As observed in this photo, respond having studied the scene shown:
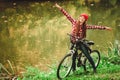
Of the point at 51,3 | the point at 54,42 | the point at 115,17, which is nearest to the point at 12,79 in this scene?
the point at 54,42

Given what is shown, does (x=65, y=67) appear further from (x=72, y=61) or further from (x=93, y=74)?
(x=93, y=74)

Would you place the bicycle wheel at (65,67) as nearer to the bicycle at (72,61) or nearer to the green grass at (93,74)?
the bicycle at (72,61)

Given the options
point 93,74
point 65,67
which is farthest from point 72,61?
point 93,74

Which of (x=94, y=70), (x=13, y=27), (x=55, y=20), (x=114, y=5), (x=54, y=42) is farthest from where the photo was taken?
(x=114, y=5)

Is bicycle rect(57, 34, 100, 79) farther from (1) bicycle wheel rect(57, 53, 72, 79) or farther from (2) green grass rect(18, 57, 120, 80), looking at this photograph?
(2) green grass rect(18, 57, 120, 80)

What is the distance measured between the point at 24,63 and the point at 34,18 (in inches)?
299

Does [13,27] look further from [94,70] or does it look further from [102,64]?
[94,70]

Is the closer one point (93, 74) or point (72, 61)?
point (72, 61)

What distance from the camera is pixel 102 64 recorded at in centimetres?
1011

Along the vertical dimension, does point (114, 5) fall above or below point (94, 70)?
above

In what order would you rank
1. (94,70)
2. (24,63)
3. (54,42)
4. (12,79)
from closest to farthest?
(94,70) → (12,79) → (24,63) → (54,42)

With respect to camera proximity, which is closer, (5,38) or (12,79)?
(12,79)

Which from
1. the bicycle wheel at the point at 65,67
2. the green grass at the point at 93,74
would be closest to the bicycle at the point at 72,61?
the bicycle wheel at the point at 65,67

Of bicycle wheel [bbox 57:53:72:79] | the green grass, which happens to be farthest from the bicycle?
the green grass
